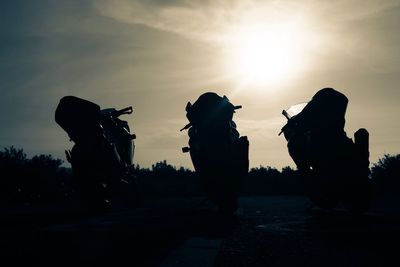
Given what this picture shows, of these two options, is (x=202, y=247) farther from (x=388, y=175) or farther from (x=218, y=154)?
(x=388, y=175)

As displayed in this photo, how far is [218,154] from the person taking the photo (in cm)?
Result: 1102

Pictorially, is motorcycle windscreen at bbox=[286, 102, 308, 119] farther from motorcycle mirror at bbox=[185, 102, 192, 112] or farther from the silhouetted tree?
the silhouetted tree

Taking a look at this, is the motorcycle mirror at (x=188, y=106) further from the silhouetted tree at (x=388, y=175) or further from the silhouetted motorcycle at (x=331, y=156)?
the silhouetted tree at (x=388, y=175)

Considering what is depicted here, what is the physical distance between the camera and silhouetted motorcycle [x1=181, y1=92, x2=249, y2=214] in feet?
35.9

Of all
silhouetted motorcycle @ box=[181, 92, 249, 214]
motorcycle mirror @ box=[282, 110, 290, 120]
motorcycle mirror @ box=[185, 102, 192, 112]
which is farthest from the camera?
motorcycle mirror @ box=[282, 110, 290, 120]

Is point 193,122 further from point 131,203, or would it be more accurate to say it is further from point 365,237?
point 365,237

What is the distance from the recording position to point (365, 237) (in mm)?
6109

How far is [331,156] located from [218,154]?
8.86 feet

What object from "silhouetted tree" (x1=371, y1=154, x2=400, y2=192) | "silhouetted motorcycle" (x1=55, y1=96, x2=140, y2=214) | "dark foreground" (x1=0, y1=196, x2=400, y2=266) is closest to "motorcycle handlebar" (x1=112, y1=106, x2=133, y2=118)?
"silhouetted motorcycle" (x1=55, y1=96, x2=140, y2=214)

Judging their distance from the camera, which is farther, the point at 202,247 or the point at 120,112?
the point at 120,112

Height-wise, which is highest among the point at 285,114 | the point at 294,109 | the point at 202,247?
the point at 294,109

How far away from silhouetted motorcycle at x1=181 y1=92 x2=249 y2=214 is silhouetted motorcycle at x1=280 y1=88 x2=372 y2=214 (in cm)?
164

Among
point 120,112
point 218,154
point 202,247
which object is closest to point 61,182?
point 120,112

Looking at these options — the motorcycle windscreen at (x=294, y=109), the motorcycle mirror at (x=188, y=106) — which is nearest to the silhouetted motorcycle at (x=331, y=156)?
the motorcycle windscreen at (x=294, y=109)
